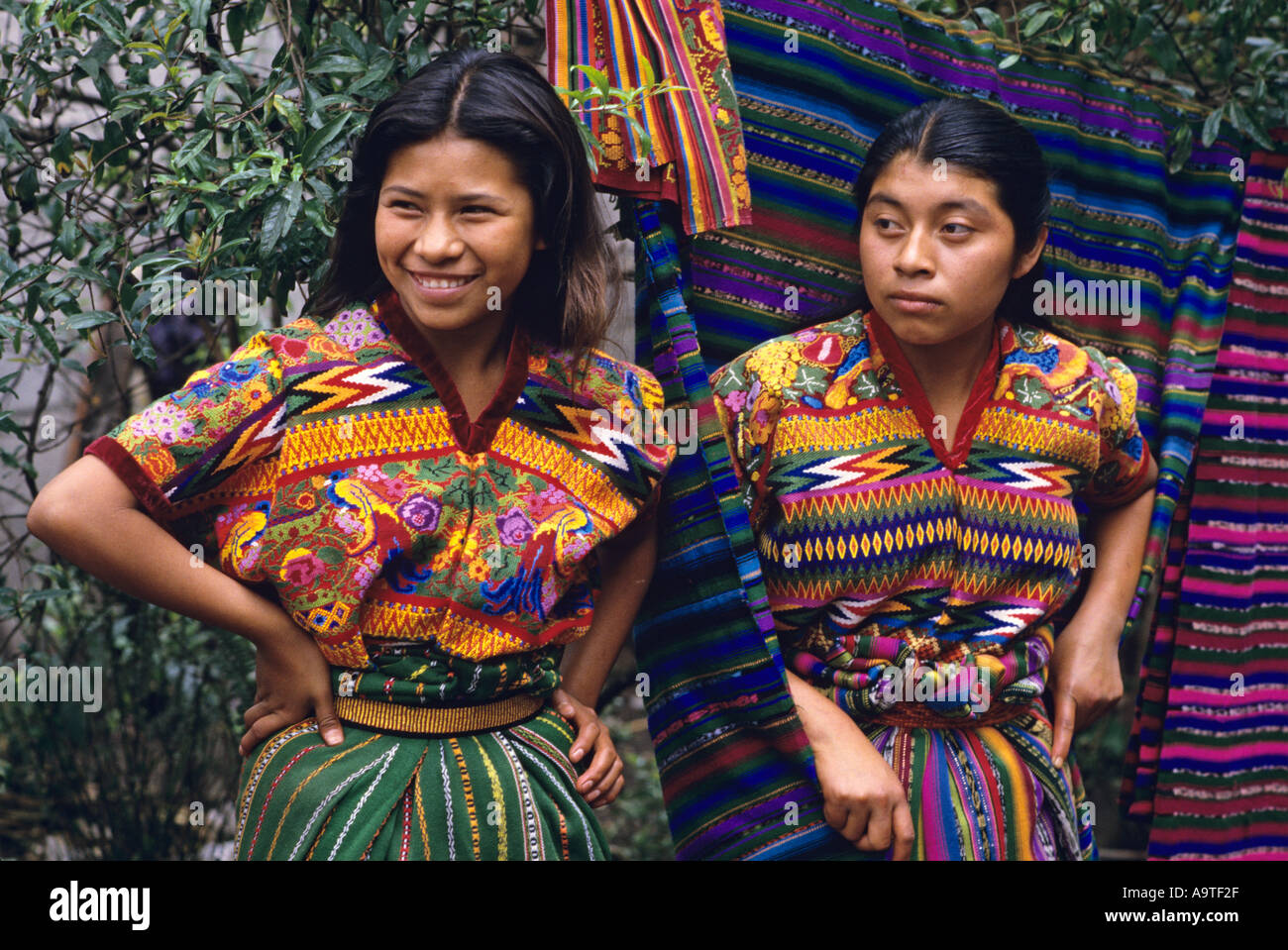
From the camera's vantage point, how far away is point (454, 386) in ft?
6.98

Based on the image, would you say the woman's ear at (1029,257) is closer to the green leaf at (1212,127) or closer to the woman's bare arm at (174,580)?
the green leaf at (1212,127)

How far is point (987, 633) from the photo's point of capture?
2.43m

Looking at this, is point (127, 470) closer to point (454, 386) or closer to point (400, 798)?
point (454, 386)

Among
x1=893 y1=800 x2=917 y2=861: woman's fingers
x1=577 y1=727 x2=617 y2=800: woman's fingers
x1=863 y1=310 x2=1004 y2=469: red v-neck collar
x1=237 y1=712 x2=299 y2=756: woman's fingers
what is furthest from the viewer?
x1=863 y1=310 x2=1004 y2=469: red v-neck collar

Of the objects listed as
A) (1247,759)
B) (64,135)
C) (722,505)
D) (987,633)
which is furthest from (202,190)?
(1247,759)

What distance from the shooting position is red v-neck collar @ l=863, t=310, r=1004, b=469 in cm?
244

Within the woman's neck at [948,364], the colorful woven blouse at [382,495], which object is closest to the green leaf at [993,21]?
the woman's neck at [948,364]

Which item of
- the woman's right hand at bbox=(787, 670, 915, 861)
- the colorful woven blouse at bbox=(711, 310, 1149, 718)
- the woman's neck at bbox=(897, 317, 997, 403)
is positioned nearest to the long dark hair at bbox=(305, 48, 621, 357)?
the colorful woven blouse at bbox=(711, 310, 1149, 718)

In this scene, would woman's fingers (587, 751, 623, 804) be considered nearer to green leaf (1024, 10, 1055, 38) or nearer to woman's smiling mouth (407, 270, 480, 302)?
woman's smiling mouth (407, 270, 480, 302)

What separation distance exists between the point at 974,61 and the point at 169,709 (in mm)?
2637

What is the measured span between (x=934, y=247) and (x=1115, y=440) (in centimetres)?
65

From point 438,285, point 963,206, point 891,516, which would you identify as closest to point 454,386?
point 438,285

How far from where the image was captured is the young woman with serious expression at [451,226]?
2.04 metres

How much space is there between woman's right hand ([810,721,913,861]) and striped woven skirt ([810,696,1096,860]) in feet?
0.12
